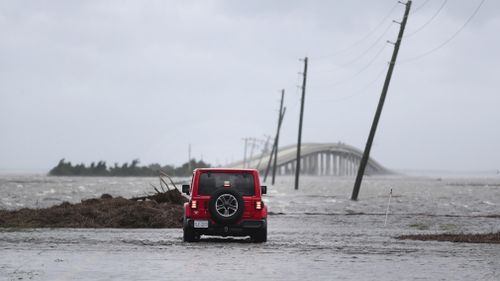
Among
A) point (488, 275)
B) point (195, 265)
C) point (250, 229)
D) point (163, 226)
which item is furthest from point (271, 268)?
point (163, 226)

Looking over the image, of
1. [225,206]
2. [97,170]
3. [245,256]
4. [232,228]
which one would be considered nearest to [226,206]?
[225,206]

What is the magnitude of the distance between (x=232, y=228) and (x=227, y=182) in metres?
1.02

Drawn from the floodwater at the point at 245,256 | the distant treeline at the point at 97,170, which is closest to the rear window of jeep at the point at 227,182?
the floodwater at the point at 245,256

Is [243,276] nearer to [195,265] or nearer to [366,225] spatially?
Answer: [195,265]

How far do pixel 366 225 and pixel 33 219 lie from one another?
10705 millimetres

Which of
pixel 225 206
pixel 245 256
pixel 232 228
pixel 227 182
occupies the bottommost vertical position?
pixel 245 256

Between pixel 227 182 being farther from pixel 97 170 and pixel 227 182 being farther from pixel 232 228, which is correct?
pixel 97 170

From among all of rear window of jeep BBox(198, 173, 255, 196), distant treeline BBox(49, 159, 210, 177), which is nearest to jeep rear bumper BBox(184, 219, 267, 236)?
rear window of jeep BBox(198, 173, 255, 196)

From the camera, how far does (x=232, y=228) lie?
2012 cm

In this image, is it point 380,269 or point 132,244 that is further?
point 132,244

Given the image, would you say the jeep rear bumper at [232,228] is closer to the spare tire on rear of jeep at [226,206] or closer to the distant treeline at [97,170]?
the spare tire on rear of jeep at [226,206]

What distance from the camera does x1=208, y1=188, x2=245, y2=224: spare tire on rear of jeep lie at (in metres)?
19.9

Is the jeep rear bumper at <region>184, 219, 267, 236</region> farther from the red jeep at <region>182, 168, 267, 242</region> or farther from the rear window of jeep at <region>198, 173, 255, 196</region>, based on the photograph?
the rear window of jeep at <region>198, 173, 255, 196</region>

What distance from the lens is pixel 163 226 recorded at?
28.7 m
